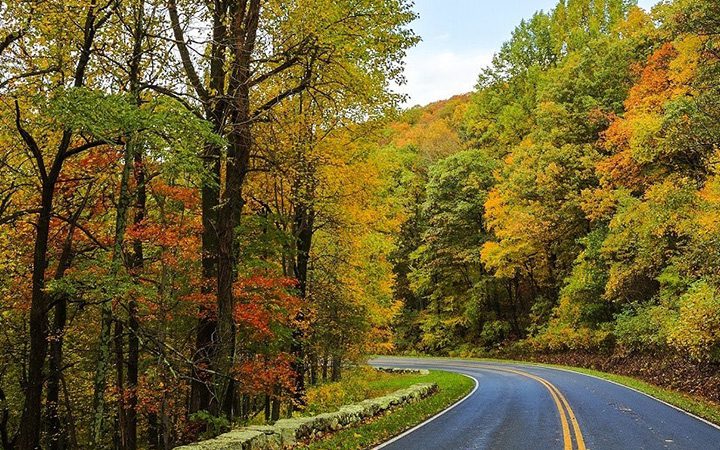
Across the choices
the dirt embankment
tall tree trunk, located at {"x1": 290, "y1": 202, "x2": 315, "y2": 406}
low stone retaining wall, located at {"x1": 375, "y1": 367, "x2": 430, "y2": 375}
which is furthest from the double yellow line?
low stone retaining wall, located at {"x1": 375, "y1": 367, "x2": 430, "y2": 375}

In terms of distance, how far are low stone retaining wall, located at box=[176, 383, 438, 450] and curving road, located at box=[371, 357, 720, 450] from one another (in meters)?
1.41

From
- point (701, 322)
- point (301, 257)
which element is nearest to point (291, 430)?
point (301, 257)

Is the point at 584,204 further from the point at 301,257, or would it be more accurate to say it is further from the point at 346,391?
the point at 301,257

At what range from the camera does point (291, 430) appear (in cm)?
949

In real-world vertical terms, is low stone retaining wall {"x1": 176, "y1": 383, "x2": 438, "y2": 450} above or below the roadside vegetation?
below

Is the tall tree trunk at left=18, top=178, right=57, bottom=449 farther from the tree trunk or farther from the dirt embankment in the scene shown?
the dirt embankment

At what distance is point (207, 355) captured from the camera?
11.2 metres

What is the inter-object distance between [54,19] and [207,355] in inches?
275

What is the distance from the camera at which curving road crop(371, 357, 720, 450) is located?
31.4 ft

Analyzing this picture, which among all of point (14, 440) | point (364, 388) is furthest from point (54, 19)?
point (364, 388)

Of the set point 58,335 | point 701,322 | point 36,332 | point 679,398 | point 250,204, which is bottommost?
point 679,398

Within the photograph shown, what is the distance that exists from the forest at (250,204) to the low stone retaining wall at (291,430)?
1.30m

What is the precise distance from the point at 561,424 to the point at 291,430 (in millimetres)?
5898

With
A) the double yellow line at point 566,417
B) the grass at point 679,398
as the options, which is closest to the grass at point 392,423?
the double yellow line at point 566,417
